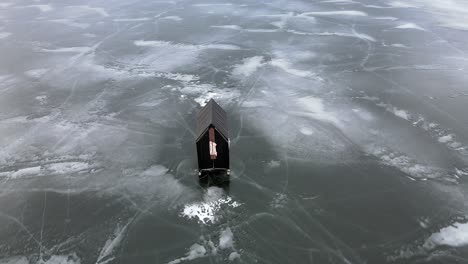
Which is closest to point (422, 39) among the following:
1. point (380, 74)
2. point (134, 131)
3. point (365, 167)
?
point (380, 74)

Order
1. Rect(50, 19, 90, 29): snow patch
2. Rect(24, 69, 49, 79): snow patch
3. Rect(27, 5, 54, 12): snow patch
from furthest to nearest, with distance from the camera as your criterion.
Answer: Rect(27, 5, 54, 12): snow patch → Rect(50, 19, 90, 29): snow patch → Rect(24, 69, 49, 79): snow patch

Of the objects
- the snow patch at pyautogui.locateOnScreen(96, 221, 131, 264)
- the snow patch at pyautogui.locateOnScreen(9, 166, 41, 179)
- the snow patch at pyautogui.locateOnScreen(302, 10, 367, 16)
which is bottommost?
the snow patch at pyautogui.locateOnScreen(96, 221, 131, 264)

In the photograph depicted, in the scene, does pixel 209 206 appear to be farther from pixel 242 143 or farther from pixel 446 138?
pixel 446 138

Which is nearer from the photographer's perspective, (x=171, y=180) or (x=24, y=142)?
(x=171, y=180)

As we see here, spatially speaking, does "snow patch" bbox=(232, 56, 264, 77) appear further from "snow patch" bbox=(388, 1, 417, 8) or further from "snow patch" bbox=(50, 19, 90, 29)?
"snow patch" bbox=(388, 1, 417, 8)

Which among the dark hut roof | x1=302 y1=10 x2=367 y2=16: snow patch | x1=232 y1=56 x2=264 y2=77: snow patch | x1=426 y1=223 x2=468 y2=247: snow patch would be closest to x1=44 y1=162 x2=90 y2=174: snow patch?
the dark hut roof

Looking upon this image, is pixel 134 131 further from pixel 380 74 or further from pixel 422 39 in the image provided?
pixel 422 39

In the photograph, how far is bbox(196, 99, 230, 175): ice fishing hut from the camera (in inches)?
271

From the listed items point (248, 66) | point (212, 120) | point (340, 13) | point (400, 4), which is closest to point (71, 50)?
point (248, 66)

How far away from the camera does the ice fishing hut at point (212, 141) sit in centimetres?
689

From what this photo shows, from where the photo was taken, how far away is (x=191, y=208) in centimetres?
675

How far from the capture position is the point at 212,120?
6.84 meters

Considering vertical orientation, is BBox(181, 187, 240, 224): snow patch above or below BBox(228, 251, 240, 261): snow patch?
above

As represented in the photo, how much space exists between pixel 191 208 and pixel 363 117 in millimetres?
5745
